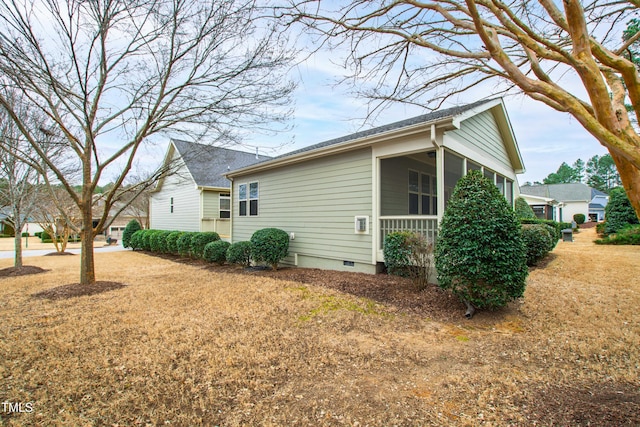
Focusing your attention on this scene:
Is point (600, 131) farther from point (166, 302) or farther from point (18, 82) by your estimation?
point (18, 82)

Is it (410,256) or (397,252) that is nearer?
(410,256)

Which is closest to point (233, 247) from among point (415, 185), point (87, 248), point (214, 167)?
point (87, 248)

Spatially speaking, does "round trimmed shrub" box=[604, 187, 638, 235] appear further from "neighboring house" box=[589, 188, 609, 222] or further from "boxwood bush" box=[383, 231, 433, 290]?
"neighboring house" box=[589, 188, 609, 222]

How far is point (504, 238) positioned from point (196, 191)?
15.2 m

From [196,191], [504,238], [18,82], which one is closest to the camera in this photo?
[504,238]

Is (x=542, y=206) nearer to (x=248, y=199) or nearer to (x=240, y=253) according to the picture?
(x=248, y=199)

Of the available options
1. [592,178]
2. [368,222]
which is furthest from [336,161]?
[592,178]

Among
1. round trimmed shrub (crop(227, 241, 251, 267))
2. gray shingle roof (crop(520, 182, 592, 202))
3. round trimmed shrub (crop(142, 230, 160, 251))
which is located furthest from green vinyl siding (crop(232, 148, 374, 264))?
gray shingle roof (crop(520, 182, 592, 202))

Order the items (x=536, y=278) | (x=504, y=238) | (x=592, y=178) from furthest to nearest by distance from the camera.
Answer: (x=592, y=178), (x=536, y=278), (x=504, y=238)

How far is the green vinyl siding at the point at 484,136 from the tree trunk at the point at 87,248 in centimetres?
821

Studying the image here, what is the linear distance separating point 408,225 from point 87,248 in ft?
23.6

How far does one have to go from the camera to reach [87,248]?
22.3 feet

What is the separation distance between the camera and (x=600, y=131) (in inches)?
92.0

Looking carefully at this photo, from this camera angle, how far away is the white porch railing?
21.5 feet
